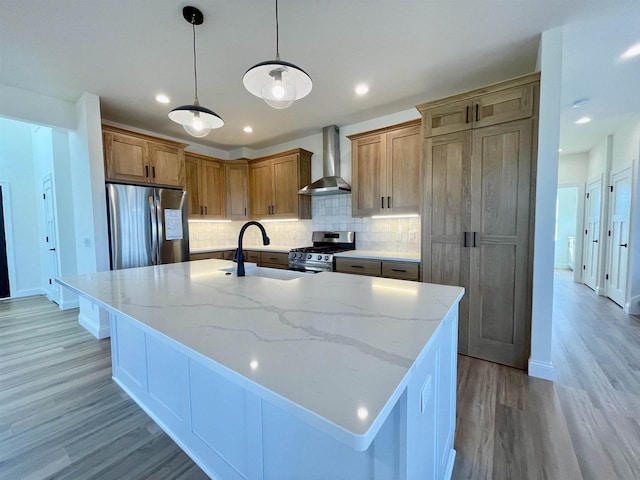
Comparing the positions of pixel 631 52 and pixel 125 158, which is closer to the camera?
pixel 631 52

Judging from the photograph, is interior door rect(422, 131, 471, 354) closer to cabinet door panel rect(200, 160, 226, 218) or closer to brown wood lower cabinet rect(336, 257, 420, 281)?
brown wood lower cabinet rect(336, 257, 420, 281)

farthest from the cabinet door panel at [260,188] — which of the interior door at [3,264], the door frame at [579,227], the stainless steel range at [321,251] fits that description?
the door frame at [579,227]

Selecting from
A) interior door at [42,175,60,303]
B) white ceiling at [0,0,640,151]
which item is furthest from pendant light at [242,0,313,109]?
interior door at [42,175,60,303]

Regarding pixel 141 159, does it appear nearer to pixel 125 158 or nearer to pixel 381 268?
pixel 125 158

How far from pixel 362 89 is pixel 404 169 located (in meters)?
0.98

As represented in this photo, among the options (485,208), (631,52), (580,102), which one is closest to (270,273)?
(485,208)

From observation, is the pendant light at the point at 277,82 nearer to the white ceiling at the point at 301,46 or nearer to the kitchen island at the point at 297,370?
the white ceiling at the point at 301,46

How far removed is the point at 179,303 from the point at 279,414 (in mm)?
615

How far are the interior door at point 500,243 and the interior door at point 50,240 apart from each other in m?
5.81

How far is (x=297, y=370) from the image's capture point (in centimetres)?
63

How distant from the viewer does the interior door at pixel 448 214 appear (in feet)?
8.18

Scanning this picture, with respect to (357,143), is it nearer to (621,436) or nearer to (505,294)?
(505,294)

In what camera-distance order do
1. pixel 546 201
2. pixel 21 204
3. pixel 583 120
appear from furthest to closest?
pixel 21 204 < pixel 583 120 < pixel 546 201

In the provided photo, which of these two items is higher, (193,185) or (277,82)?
(277,82)
